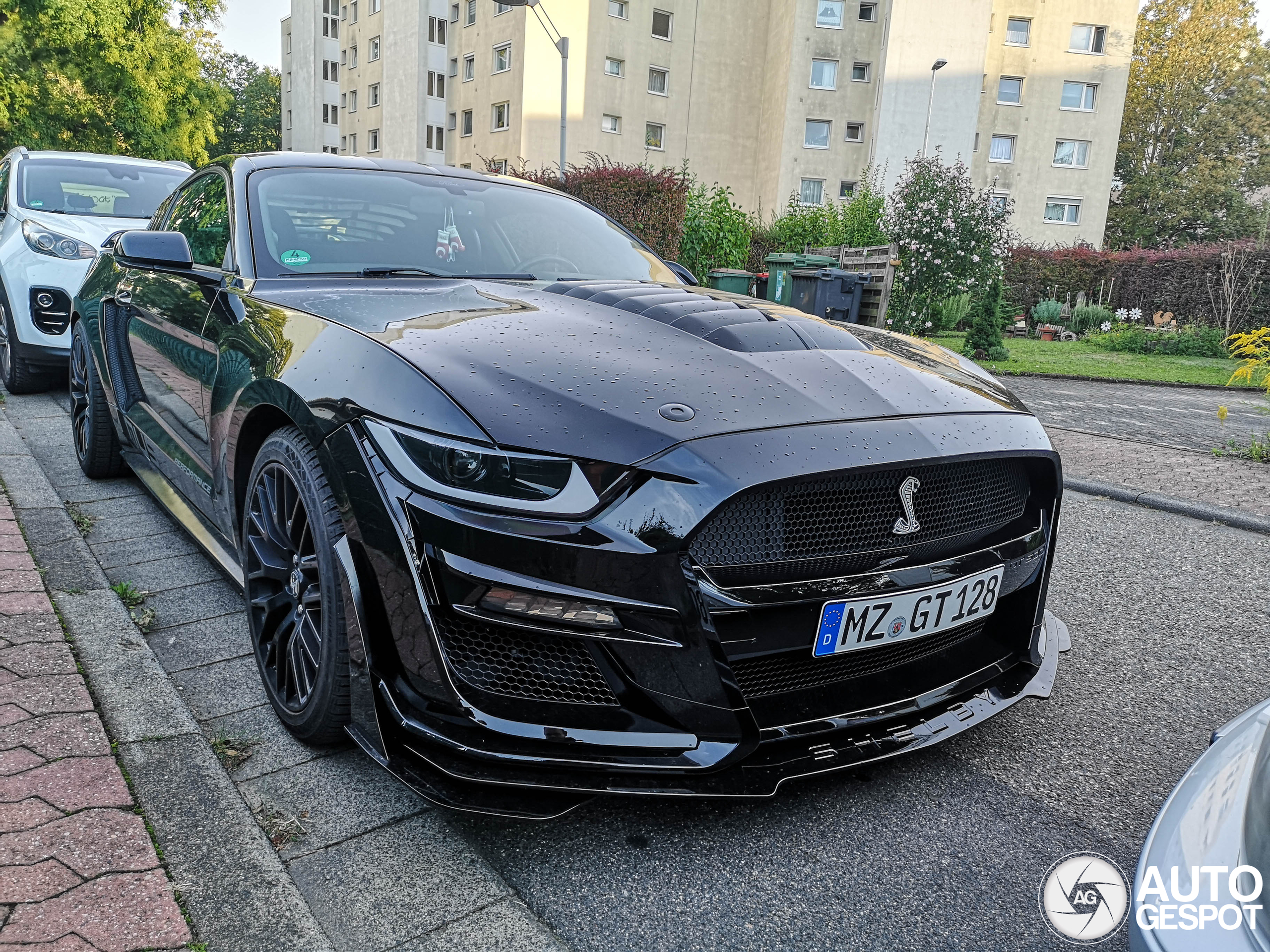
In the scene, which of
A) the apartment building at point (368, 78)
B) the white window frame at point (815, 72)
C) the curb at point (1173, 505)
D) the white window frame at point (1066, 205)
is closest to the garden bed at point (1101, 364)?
the curb at point (1173, 505)

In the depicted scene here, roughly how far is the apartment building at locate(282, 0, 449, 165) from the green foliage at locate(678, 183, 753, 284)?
23525mm

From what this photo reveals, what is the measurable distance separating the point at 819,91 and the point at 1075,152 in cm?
1074

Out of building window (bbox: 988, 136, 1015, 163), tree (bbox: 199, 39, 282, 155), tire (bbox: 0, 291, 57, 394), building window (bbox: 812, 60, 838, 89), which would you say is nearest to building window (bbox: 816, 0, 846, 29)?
building window (bbox: 812, 60, 838, 89)

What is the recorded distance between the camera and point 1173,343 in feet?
57.2

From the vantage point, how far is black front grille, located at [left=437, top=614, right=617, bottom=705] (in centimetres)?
174

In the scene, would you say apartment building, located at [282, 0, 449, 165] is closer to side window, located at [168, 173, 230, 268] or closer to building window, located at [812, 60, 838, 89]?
building window, located at [812, 60, 838, 89]

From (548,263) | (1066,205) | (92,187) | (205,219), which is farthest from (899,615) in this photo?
(1066,205)

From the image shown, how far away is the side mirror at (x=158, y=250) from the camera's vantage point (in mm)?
2986

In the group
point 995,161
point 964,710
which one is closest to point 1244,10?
point 995,161

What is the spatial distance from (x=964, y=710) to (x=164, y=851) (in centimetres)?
172

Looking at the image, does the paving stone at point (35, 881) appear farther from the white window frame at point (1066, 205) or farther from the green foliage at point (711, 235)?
the white window frame at point (1066, 205)

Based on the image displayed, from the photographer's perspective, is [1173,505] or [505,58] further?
[505,58]

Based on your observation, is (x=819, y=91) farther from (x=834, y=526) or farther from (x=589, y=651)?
(x=589, y=651)

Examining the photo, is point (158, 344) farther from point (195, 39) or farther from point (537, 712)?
point (195, 39)
